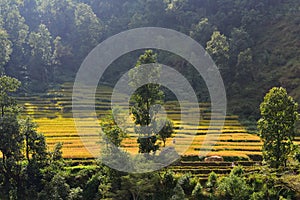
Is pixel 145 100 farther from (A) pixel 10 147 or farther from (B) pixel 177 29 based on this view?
(B) pixel 177 29

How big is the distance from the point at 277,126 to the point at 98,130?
723 inches

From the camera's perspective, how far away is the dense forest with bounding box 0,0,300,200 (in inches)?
1146

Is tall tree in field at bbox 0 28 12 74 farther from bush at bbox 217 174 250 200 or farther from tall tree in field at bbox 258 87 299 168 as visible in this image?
tall tree in field at bbox 258 87 299 168

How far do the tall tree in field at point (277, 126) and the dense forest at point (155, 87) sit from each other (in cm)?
7

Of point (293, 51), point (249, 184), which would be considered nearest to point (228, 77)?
point (293, 51)

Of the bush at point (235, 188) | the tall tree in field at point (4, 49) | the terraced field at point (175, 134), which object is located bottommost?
the bush at point (235, 188)

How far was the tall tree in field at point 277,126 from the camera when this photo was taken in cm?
2905

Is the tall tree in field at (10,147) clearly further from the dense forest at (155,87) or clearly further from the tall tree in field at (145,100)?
the tall tree in field at (145,100)

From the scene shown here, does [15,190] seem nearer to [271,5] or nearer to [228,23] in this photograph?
[228,23]

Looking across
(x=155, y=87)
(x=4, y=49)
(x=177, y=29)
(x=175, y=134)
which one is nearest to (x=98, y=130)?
(x=175, y=134)

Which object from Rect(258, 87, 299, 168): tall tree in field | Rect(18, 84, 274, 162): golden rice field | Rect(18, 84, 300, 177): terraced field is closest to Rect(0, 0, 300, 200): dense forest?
Rect(258, 87, 299, 168): tall tree in field

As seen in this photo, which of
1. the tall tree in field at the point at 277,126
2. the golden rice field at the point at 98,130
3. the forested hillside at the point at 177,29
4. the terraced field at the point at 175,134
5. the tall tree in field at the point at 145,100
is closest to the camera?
the tall tree in field at the point at 277,126

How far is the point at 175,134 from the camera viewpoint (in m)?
44.4

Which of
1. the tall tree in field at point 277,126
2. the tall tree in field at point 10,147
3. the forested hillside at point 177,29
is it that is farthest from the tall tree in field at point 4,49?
the tall tree in field at point 277,126
